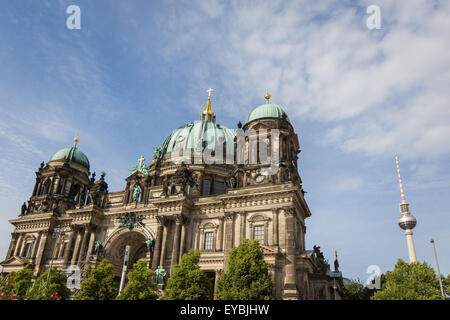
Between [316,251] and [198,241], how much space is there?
14298mm

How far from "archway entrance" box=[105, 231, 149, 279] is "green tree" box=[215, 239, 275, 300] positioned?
1979 cm

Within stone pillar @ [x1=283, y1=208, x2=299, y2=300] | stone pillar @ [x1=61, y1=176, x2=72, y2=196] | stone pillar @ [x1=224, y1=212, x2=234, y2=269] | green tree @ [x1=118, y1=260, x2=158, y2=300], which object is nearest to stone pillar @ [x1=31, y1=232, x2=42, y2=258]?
stone pillar @ [x1=61, y1=176, x2=72, y2=196]

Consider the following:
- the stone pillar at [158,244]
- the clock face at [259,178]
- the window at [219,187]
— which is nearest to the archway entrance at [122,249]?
the stone pillar at [158,244]

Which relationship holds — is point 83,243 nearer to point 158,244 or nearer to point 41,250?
point 41,250

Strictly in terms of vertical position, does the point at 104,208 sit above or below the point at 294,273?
above

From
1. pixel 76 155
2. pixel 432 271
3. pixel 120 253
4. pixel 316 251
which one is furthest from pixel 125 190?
pixel 432 271

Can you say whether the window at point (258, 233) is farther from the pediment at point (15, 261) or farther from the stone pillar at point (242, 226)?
the pediment at point (15, 261)

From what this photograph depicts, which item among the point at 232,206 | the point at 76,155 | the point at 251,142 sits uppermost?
the point at 76,155

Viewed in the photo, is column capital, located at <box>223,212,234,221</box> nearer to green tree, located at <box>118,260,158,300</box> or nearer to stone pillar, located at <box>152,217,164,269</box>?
stone pillar, located at <box>152,217,164,269</box>

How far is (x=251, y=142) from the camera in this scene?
4459cm

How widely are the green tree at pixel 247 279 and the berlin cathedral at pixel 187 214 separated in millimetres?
4025

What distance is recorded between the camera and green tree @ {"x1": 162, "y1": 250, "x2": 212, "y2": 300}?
99.6 ft

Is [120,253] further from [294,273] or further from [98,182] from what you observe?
[294,273]

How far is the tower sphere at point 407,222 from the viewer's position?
56.3 m
